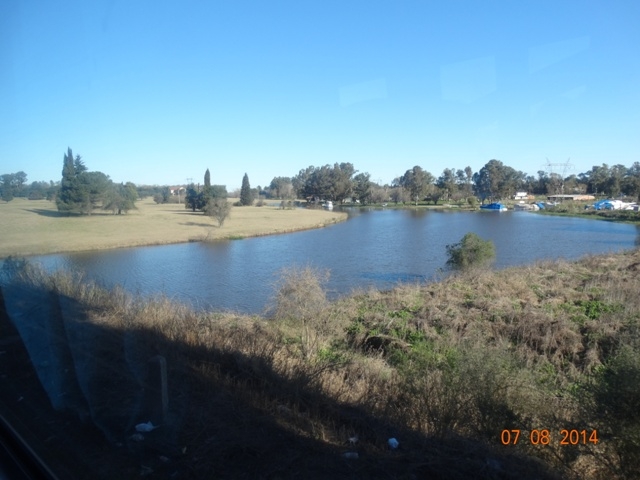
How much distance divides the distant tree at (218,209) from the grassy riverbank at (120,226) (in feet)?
2.77

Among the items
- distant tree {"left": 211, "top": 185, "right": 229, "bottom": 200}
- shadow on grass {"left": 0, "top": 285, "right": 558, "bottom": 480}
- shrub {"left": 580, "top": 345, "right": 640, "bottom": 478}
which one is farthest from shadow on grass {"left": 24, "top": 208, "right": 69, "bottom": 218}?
shrub {"left": 580, "top": 345, "right": 640, "bottom": 478}

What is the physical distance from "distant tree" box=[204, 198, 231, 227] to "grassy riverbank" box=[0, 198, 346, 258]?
85 centimetres

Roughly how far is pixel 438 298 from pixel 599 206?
54.5m

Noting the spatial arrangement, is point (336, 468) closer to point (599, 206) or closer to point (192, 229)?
point (192, 229)

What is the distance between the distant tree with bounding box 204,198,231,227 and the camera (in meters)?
36.8


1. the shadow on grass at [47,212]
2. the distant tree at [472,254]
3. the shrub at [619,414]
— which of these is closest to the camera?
the shrub at [619,414]

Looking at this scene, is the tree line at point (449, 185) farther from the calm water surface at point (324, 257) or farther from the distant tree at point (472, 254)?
the distant tree at point (472, 254)

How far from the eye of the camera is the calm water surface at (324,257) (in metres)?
17.4

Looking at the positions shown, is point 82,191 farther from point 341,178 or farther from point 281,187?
point 281,187

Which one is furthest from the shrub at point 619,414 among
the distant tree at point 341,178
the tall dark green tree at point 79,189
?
the distant tree at point 341,178

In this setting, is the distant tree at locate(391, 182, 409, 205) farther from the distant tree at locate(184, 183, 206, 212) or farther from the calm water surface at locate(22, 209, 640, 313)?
the distant tree at locate(184, 183, 206, 212)
